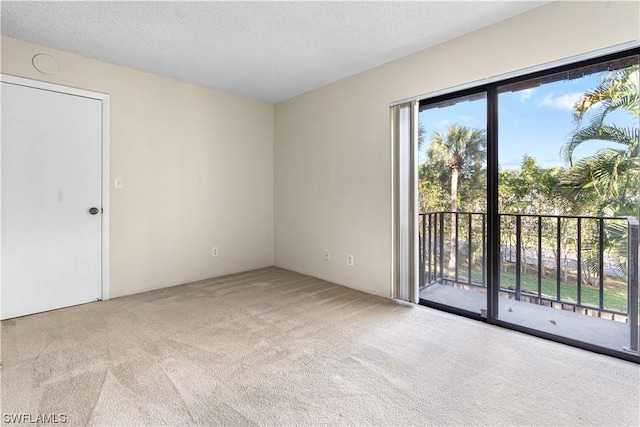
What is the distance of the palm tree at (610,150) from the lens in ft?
7.06

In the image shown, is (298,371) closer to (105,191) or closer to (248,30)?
(248,30)

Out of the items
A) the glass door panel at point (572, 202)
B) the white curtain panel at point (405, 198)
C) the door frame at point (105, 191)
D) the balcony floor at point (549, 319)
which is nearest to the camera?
the glass door panel at point (572, 202)

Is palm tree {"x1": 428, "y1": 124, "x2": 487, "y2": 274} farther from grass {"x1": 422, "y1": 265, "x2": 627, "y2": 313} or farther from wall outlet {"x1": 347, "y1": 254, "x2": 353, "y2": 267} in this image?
wall outlet {"x1": 347, "y1": 254, "x2": 353, "y2": 267}

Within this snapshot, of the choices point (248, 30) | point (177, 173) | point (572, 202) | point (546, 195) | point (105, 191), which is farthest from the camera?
point (177, 173)

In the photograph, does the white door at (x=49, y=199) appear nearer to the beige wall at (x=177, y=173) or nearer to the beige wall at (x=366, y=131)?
the beige wall at (x=177, y=173)

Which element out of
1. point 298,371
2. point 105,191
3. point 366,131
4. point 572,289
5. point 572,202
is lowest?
point 298,371

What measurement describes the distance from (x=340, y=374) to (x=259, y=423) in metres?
0.56

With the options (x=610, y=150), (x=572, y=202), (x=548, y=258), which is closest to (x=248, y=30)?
(x=610, y=150)

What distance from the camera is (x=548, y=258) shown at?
302 cm

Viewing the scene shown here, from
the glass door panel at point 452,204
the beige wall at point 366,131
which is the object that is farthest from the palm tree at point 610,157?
the glass door panel at point 452,204

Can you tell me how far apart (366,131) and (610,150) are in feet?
6.49

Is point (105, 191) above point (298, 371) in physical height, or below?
above

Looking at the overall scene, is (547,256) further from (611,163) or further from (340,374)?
(340,374)

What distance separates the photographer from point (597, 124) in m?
2.37
